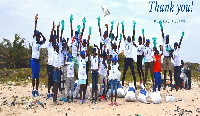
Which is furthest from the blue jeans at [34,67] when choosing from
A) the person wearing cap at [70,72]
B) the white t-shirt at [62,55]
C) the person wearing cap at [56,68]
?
the person wearing cap at [70,72]

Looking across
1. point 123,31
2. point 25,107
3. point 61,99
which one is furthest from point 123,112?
point 123,31

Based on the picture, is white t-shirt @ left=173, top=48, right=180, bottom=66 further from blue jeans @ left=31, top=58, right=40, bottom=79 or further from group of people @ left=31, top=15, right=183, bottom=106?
blue jeans @ left=31, top=58, right=40, bottom=79

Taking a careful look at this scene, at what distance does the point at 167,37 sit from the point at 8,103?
314 inches

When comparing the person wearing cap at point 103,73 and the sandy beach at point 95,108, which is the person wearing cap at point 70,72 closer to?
the sandy beach at point 95,108

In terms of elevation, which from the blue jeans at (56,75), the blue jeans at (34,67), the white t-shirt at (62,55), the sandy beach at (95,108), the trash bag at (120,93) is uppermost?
the white t-shirt at (62,55)

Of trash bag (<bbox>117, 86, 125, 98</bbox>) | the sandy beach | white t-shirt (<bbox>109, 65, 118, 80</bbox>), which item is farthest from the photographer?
trash bag (<bbox>117, 86, 125, 98</bbox>)

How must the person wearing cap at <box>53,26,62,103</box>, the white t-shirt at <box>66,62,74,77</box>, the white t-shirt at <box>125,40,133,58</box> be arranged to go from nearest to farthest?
the person wearing cap at <box>53,26,62,103</box>, the white t-shirt at <box>66,62,74,77</box>, the white t-shirt at <box>125,40,133,58</box>

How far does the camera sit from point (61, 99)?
952 centimetres

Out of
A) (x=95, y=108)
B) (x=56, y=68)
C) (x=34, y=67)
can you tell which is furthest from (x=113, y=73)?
(x=34, y=67)

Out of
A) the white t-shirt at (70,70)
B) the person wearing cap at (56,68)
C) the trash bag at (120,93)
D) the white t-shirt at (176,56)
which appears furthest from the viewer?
the white t-shirt at (176,56)

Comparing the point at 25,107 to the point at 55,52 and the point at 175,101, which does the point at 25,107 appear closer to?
the point at 55,52

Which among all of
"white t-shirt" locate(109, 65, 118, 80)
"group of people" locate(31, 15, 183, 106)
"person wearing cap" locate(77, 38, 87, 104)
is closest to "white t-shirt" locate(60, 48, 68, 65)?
"group of people" locate(31, 15, 183, 106)

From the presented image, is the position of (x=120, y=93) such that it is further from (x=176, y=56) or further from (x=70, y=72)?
(x=176, y=56)

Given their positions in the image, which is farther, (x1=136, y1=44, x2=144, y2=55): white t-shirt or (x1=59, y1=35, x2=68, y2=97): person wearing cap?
(x1=136, y1=44, x2=144, y2=55): white t-shirt
